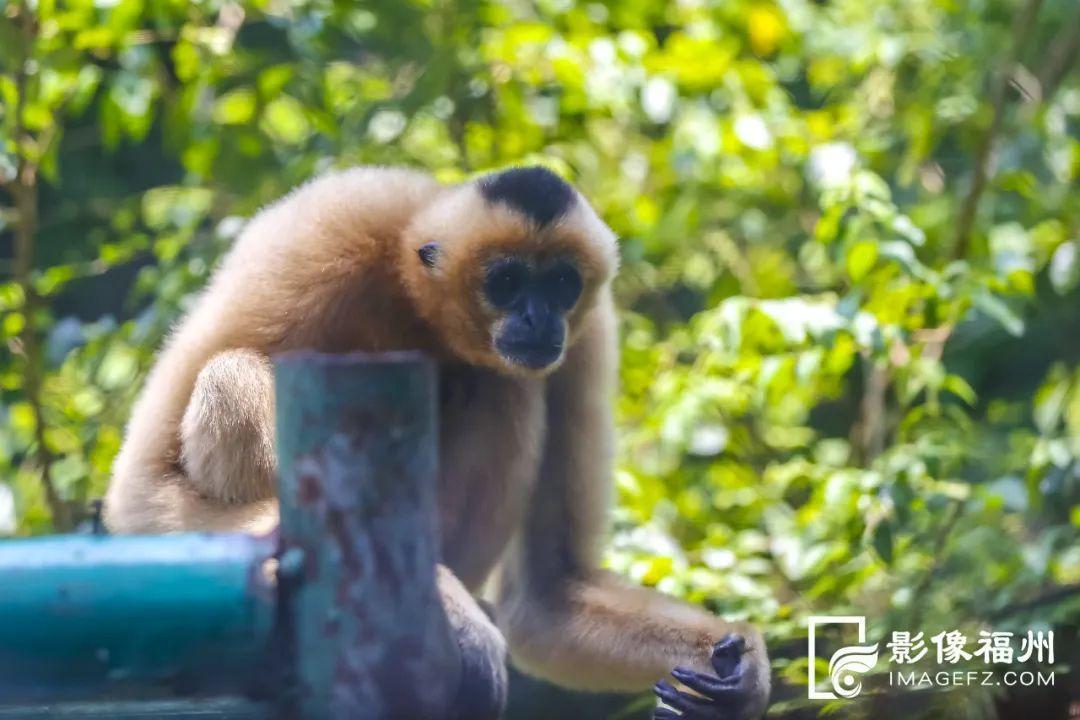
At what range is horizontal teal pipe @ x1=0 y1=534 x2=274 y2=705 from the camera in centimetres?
118

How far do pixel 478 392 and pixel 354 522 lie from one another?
1755 mm

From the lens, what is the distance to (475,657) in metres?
1.98

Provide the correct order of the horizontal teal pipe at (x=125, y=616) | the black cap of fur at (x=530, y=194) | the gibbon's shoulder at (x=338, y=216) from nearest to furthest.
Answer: the horizontal teal pipe at (x=125, y=616)
the gibbon's shoulder at (x=338, y=216)
the black cap of fur at (x=530, y=194)

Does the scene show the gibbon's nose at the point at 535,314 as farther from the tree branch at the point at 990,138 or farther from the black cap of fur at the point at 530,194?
the tree branch at the point at 990,138

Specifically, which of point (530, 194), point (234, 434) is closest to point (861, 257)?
point (530, 194)

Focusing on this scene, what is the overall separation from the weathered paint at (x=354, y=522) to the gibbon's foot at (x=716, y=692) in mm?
1487

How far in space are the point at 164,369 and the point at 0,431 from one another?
6.03ft

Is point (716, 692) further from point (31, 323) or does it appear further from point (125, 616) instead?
point (31, 323)

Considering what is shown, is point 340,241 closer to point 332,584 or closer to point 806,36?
point 332,584

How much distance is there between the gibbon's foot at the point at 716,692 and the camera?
8.93 feet

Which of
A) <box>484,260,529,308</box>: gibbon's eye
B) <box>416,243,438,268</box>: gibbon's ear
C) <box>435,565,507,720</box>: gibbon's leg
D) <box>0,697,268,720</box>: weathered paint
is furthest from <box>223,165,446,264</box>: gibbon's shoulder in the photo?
<box>0,697,268,720</box>: weathered paint

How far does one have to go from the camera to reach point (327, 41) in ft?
14.3

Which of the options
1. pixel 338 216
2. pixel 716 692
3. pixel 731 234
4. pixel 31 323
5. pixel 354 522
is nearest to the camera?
pixel 354 522

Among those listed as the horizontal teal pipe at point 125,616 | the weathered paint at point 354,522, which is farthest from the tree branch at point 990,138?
the horizontal teal pipe at point 125,616
